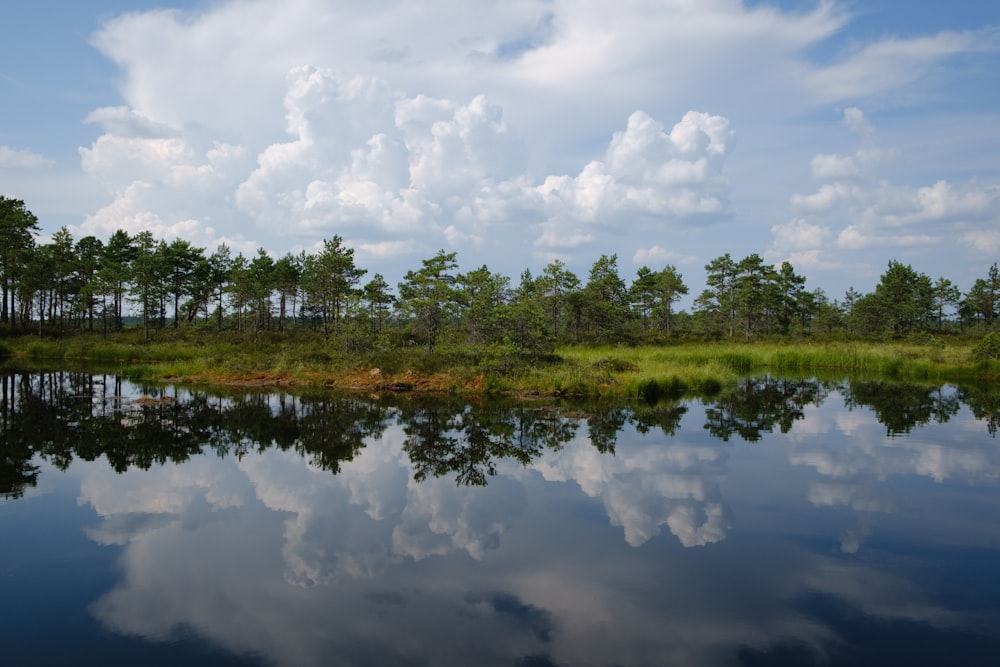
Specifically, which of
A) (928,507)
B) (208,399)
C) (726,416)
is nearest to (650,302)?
(726,416)

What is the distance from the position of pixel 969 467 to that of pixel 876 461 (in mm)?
2270

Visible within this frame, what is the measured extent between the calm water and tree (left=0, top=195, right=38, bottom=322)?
4871cm

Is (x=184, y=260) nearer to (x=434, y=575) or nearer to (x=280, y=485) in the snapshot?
(x=280, y=485)

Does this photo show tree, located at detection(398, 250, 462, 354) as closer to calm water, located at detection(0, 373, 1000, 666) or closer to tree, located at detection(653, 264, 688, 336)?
calm water, located at detection(0, 373, 1000, 666)

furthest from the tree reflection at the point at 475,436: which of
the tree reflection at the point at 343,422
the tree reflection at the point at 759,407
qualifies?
the tree reflection at the point at 759,407

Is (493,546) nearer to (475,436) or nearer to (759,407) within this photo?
(475,436)

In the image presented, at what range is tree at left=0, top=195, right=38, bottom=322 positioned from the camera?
56.5m

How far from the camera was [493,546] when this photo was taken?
10164 mm

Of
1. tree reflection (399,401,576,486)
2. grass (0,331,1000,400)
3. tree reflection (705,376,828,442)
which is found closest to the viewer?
tree reflection (399,401,576,486)

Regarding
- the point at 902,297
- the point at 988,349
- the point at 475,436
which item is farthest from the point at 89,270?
the point at 902,297

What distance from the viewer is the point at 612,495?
13.0 meters

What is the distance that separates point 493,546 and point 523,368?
2112 cm

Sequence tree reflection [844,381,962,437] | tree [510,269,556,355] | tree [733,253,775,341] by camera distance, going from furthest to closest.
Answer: tree [733,253,775,341] < tree [510,269,556,355] < tree reflection [844,381,962,437]

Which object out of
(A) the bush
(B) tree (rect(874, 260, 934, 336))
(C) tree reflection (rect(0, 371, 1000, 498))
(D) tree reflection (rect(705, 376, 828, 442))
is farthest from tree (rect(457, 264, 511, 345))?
(B) tree (rect(874, 260, 934, 336))
